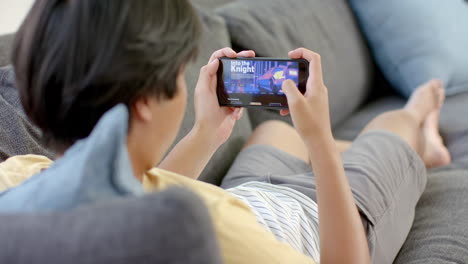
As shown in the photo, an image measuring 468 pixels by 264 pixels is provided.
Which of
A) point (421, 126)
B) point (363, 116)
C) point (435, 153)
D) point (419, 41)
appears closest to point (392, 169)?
point (435, 153)

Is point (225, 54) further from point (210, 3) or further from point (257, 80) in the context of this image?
point (210, 3)

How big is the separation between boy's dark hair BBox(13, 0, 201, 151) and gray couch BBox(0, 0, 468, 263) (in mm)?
348

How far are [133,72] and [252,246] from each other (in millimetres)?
234

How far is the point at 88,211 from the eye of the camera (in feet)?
1.23

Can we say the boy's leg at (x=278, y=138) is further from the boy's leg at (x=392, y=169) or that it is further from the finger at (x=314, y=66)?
the finger at (x=314, y=66)

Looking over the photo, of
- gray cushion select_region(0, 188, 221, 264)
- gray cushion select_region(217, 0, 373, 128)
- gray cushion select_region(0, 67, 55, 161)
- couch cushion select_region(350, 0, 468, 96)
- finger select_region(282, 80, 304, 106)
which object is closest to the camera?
gray cushion select_region(0, 188, 221, 264)

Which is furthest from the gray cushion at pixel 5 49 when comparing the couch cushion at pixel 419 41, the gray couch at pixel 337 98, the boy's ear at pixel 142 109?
the couch cushion at pixel 419 41

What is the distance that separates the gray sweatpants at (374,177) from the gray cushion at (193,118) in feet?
0.13

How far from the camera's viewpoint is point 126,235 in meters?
0.35

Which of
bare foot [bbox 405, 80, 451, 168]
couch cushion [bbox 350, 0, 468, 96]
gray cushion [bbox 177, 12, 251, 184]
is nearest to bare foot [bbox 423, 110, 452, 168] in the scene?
bare foot [bbox 405, 80, 451, 168]

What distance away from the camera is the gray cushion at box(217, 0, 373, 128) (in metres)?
1.41

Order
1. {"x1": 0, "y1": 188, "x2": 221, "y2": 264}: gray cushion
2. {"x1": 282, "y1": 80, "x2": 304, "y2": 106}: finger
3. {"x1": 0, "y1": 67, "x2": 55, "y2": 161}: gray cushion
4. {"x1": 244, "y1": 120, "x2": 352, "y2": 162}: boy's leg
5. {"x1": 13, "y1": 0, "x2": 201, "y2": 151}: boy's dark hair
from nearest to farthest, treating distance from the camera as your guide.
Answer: {"x1": 0, "y1": 188, "x2": 221, "y2": 264}: gray cushion < {"x1": 13, "y1": 0, "x2": 201, "y2": 151}: boy's dark hair < {"x1": 282, "y1": 80, "x2": 304, "y2": 106}: finger < {"x1": 0, "y1": 67, "x2": 55, "y2": 161}: gray cushion < {"x1": 244, "y1": 120, "x2": 352, "y2": 162}: boy's leg

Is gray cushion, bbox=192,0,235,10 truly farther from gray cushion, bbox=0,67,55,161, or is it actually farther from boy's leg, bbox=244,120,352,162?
gray cushion, bbox=0,67,55,161

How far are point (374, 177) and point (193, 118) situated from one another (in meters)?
0.40
